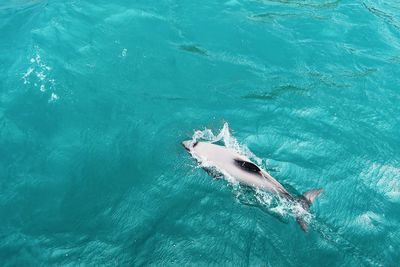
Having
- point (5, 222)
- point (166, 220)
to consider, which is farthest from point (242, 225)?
point (5, 222)

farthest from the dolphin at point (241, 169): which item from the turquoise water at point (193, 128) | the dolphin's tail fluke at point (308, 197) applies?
the turquoise water at point (193, 128)

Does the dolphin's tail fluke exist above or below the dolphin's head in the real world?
below

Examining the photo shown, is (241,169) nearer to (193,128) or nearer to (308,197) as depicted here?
(308,197)

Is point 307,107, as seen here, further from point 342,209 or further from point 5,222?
point 5,222

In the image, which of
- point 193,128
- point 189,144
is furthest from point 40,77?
point 189,144

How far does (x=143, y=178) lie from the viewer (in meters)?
12.5

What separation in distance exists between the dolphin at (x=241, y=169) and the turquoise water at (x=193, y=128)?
35cm

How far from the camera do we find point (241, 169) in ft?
38.6

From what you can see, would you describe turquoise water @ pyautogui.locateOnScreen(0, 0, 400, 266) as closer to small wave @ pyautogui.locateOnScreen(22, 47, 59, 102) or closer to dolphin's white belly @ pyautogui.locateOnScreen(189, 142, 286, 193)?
small wave @ pyautogui.locateOnScreen(22, 47, 59, 102)

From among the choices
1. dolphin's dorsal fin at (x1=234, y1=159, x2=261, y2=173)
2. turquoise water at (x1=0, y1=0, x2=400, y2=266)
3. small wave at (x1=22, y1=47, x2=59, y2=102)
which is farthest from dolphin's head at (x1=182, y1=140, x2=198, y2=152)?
small wave at (x1=22, y1=47, x2=59, y2=102)

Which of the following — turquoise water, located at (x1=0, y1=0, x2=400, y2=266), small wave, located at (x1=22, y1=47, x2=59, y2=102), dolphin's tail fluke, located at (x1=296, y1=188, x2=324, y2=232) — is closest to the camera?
turquoise water, located at (x1=0, y1=0, x2=400, y2=266)

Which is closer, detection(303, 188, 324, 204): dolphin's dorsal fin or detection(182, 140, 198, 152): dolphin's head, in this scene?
detection(303, 188, 324, 204): dolphin's dorsal fin

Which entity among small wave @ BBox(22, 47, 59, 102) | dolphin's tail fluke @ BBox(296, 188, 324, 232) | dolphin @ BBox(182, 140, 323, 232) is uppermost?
small wave @ BBox(22, 47, 59, 102)

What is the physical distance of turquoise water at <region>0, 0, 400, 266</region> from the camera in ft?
35.8
